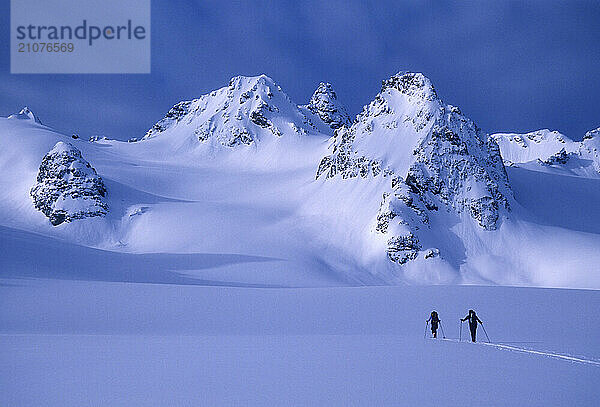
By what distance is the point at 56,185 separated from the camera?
94.5m

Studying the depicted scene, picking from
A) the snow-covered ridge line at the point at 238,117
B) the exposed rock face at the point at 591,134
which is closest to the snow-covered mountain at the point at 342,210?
the snow-covered ridge line at the point at 238,117

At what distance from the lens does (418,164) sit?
8981cm

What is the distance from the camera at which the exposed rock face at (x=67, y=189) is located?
88.8 meters

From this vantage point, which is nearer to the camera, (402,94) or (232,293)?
(232,293)

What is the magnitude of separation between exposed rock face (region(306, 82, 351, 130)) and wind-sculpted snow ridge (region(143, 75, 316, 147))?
16572mm

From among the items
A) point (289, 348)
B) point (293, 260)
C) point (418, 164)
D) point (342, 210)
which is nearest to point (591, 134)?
point (418, 164)

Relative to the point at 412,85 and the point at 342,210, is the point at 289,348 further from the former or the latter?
the point at 412,85

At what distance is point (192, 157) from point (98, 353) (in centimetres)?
12895

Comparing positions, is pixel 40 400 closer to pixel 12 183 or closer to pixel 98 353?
pixel 98 353

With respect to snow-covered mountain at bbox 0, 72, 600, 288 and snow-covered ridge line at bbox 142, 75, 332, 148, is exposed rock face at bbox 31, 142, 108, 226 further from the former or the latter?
snow-covered ridge line at bbox 142, 75, 332, 148

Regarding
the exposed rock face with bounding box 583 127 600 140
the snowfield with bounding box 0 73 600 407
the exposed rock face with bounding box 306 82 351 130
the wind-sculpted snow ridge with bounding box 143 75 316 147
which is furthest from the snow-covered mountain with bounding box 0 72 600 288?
the exposed rock face with bounding box 583 127 600 140

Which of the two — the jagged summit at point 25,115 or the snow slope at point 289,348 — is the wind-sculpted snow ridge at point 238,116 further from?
the snow slope at point 289,348

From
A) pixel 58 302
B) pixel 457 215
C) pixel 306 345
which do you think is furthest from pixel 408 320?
pixel 457 215

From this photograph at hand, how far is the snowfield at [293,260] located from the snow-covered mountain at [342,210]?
1.40 feet
